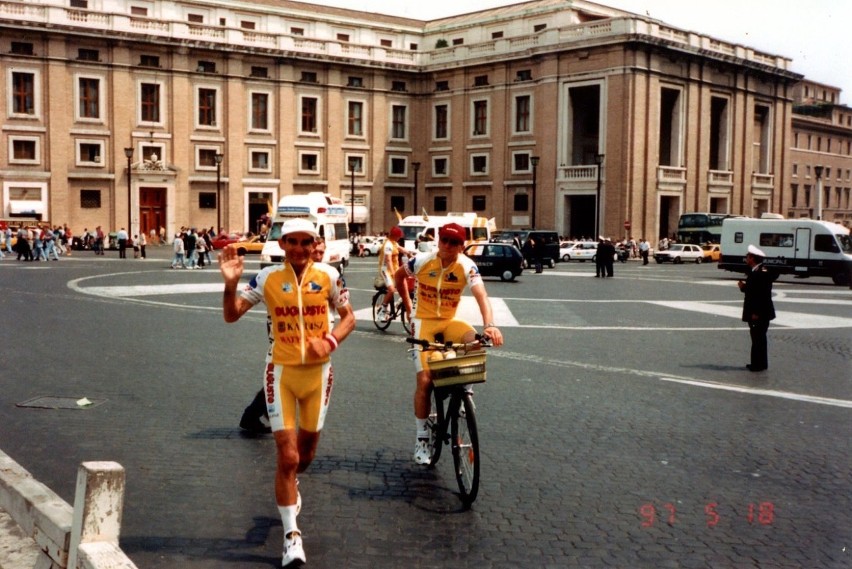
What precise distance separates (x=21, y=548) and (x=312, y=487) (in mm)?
1959

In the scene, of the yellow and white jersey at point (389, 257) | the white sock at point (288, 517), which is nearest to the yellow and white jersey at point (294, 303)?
the white sock at point (288, 517)

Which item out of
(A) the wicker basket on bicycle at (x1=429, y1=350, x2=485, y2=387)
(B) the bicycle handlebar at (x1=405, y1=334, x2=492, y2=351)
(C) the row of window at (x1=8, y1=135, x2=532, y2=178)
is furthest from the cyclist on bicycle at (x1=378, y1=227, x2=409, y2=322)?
(C) the row of window at (x1=8, y1=135, x2=532, y2=178)

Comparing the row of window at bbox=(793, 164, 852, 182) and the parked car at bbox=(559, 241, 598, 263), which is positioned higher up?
the row of window at bbox=(793, 164, 852, 182)

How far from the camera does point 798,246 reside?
3412cm

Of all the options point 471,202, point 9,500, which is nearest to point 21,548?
point 9,500

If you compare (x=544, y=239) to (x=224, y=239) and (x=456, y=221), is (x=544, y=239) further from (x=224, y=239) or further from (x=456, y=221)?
(x=224, y=239)

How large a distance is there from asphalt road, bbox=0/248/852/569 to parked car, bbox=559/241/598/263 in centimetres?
3506

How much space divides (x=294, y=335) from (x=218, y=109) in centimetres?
5533

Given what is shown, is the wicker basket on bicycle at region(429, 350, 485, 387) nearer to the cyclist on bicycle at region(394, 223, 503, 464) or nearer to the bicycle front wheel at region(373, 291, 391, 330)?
the cyclist on bicycle at region(394, 223, 503, 464)

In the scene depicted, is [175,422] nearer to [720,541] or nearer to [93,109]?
[720,541]

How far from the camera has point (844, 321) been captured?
17.9 m

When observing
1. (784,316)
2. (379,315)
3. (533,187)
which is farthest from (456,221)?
(379,315)

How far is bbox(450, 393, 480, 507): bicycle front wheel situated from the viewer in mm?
5773

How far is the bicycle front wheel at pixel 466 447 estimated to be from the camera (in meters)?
5.77
